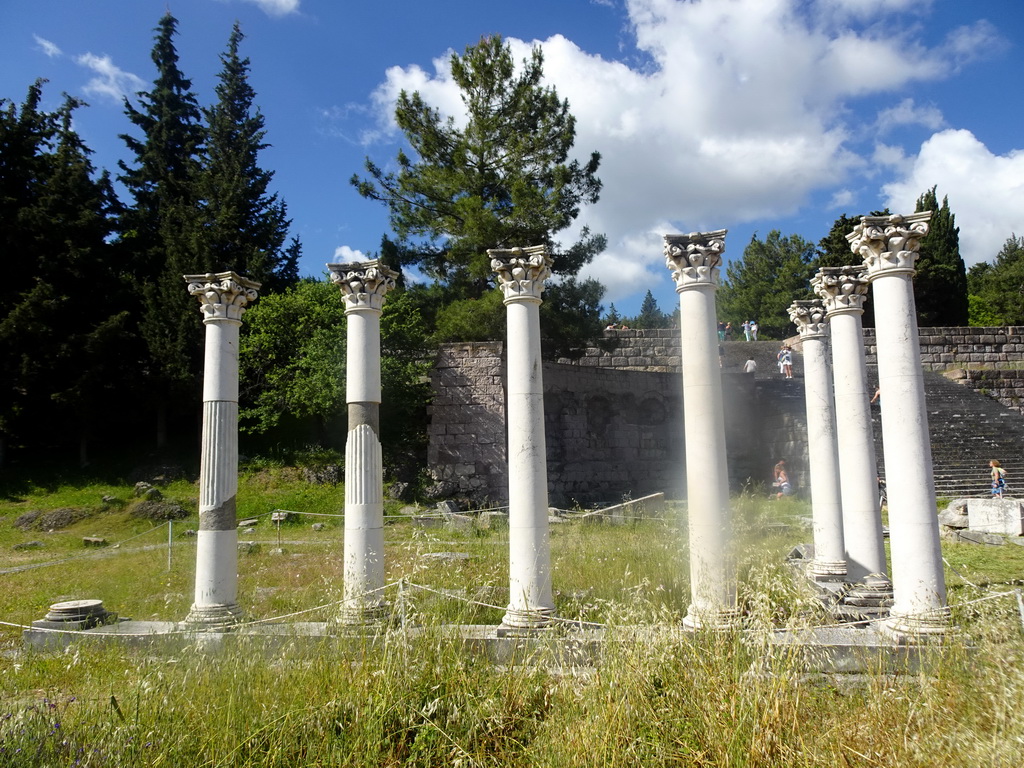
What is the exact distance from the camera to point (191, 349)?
77.8ft

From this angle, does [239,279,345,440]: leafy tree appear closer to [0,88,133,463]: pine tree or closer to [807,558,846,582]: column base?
[0,88,133,463]: pine tree

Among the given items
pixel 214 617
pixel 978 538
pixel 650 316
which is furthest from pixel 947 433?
pixel 650 316

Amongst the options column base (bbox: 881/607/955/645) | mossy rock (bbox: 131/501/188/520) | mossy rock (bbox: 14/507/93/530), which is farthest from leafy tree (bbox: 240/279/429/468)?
column base (bbox: 881/607/955/645)

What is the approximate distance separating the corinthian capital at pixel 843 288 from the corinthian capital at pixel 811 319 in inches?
51.9

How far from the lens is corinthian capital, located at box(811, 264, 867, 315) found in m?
8.98

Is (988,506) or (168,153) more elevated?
(168,153)

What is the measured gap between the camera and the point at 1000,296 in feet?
145

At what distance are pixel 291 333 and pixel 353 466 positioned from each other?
16.3 metres

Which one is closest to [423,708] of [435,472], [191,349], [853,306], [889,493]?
[889,493]

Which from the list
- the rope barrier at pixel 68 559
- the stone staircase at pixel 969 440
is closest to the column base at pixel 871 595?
the stone staircase at pixel 969 440

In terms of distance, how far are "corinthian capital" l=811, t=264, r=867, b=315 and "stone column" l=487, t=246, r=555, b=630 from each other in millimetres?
3845

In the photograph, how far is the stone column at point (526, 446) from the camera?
7574 mm

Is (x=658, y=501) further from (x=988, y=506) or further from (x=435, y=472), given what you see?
(x=988, y=506)

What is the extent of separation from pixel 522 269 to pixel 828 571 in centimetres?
613
